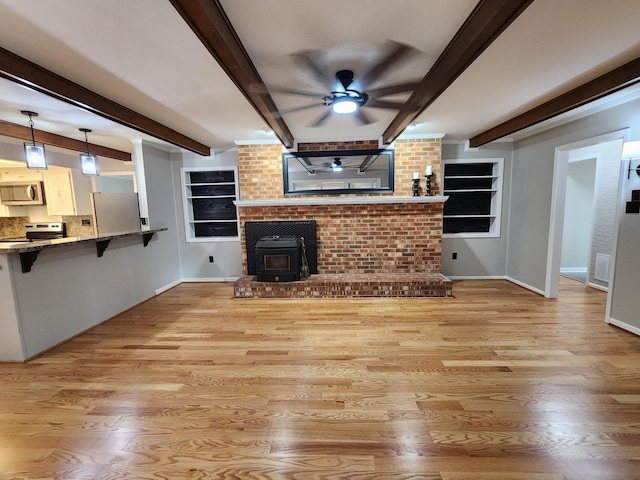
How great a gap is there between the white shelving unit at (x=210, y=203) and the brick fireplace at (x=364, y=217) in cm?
51

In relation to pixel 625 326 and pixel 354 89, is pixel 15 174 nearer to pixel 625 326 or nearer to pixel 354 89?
pixel 354 89

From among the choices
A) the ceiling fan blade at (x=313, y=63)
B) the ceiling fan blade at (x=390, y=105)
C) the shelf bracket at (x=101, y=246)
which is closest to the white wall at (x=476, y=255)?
the ceiling fan blade at (x=390, y=105)

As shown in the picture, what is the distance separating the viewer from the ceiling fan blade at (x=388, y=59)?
1.79 meters

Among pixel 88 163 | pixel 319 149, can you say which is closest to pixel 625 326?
pixel 319 149

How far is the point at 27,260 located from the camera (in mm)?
2389

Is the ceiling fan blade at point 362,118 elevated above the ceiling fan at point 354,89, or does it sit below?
above

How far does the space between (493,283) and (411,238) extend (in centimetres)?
156

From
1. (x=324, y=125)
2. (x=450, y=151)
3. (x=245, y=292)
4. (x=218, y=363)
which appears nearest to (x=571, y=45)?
(x=324, y=125)

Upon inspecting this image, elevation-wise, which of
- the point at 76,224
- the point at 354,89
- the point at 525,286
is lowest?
the point at 525,286

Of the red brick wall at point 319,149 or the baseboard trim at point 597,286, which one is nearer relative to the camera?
the baseboard trim at point 597,286

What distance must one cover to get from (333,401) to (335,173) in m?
3.32

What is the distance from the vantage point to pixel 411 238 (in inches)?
171

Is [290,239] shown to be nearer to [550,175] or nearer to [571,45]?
[571,45]

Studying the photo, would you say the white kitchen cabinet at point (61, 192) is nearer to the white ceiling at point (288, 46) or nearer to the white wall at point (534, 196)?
the white ceiling at point (288, 46)
